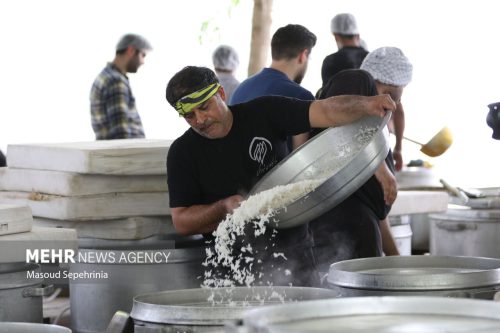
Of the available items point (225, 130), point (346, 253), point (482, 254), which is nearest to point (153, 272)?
point (225, 130)

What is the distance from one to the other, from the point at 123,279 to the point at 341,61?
3344mm

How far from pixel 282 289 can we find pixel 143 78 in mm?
10280

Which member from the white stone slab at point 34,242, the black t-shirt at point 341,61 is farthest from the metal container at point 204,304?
the black t-shirt at point 341,61

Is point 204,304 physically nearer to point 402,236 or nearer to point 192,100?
point 192,100

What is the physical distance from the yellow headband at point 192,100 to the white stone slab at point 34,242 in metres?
0.71

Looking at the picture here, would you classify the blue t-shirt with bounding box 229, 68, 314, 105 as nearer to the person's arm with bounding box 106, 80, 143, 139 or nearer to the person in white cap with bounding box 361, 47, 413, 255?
the person in white cap with bounding box 361, 47, 413, 255

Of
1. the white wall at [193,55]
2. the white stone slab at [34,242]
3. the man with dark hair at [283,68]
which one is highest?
the white wall at [193,55]

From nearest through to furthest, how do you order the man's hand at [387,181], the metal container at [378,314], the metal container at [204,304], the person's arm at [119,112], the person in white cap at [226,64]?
the metal container at [378,314] → the metal container at [204,304] → the man's hand at [387,181] → the person's arm at [119,112] → the person in white cap at [226,64]

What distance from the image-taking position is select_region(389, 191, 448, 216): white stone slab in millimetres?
5876

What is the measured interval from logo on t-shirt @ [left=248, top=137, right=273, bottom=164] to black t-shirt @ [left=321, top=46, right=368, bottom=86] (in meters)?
2.58

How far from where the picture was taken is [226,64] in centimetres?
865

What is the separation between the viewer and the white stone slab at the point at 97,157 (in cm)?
416

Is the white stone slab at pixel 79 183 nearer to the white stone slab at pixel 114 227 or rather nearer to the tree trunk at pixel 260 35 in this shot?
the white stone slab at pixel 114 227

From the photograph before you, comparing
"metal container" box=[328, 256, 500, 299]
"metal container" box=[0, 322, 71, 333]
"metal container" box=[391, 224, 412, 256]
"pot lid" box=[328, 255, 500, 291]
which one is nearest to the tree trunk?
"metal container" box=[391, 224, 412, 256]
